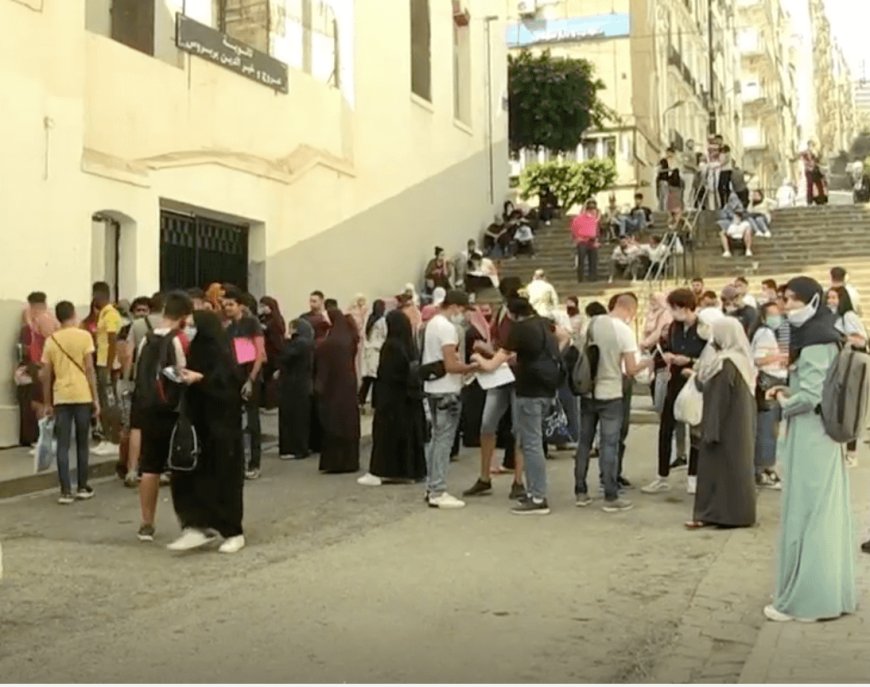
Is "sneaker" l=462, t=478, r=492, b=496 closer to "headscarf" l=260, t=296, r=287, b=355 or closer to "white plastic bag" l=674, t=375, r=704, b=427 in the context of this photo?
"white plastic bag" l=674, t=375, r=704, b=427

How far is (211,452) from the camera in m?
8.36

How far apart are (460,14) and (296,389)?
17.2 m

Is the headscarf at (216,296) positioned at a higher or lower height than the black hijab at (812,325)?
higher

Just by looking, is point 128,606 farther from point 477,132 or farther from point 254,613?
point 477,132

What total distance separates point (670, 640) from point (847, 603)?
3.24 feet

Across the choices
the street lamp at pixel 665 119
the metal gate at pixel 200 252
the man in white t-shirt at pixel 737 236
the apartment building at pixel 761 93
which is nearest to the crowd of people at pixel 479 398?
the metal gate at pixel 200 252

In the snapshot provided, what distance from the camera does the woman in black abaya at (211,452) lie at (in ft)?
27.5

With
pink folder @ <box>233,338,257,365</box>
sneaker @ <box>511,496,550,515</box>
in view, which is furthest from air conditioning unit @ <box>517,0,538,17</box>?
sneaker @ <box>511,496,550,515</box>

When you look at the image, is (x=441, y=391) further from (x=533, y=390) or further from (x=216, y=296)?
(x=216, y=296)

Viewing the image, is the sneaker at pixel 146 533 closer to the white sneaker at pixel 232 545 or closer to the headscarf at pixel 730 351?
the white sneaker at pixel 232 545

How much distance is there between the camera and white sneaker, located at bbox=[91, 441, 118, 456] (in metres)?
13.2

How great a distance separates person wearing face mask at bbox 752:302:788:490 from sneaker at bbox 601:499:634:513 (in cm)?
155

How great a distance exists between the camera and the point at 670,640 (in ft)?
20.3

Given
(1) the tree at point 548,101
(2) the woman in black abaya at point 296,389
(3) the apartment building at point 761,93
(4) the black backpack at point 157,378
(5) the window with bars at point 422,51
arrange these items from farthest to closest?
(3) the apartment building at point 761,93
(1) the tree at point 548,101
(5) the window with bars at point 422,51
(2) the woman in black abaya at point 296,389
(4) the black backpack at point 157,378
